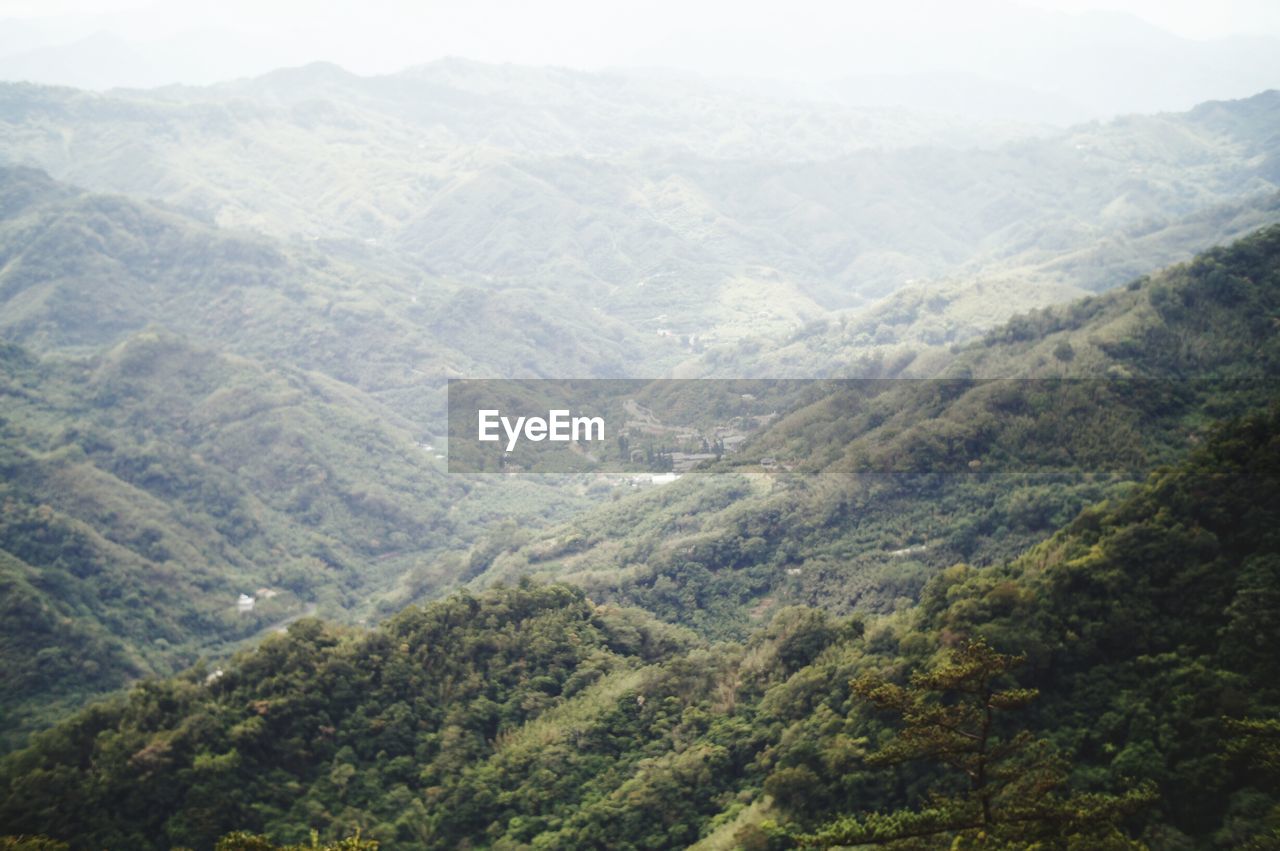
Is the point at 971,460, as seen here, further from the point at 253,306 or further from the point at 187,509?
the point at 253,306

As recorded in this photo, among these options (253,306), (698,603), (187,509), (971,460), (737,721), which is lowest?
(187,509)

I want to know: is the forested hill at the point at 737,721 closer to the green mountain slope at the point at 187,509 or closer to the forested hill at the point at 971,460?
the forested hill at the point at 971,460

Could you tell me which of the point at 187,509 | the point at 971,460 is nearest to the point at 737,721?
the point at 971,460

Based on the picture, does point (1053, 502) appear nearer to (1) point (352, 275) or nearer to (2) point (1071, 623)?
(2) point (1071, 623)

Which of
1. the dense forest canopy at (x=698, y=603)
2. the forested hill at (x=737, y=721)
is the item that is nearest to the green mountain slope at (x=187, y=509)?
the dense forest canopy at (x=698, y=603)

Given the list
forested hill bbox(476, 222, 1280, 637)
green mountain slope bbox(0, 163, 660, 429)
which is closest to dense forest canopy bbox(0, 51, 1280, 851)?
forested hill bbox(476, 222, 1280, 637)
